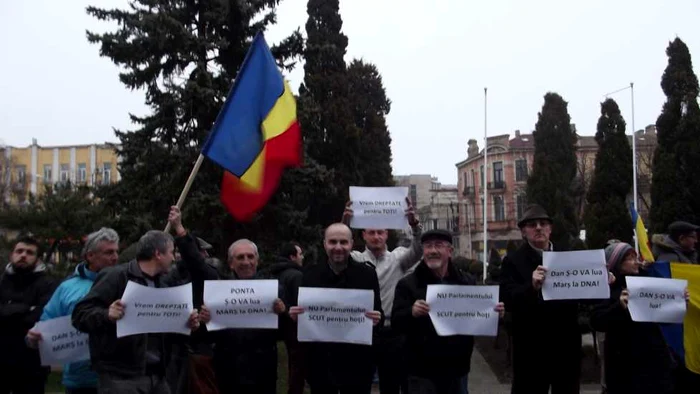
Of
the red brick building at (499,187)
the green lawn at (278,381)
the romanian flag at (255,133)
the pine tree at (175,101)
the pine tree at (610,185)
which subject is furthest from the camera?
the red brick building at (499,187)

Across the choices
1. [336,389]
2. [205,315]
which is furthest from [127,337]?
[336,389]

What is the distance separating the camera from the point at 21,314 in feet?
20.6

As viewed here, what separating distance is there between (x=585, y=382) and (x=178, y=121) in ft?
36.0

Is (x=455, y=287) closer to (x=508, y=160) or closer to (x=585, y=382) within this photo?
(x=585, y=382)

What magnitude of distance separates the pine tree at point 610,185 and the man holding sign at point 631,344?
20.4 metres

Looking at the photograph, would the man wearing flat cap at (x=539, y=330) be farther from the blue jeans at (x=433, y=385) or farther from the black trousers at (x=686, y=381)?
the black trousers at (x=686, y=381)

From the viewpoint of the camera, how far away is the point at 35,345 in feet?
18.8

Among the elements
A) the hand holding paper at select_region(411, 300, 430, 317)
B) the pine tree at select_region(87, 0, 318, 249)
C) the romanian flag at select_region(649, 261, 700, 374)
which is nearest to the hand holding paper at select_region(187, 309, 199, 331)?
the hand holding paper at select_region(411, 300, 430, 317)

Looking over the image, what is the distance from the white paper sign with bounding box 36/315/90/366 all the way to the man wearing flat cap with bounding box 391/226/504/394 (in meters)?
2.52

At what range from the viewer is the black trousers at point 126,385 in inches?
195

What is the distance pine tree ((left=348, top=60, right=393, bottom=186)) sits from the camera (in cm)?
3688

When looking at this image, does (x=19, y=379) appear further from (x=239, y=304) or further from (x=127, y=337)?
(x=239, y=304)

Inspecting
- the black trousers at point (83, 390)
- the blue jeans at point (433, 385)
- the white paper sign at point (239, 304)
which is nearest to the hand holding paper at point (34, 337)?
the black trousers at point (83, 390)

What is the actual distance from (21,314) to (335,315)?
2.91 m
